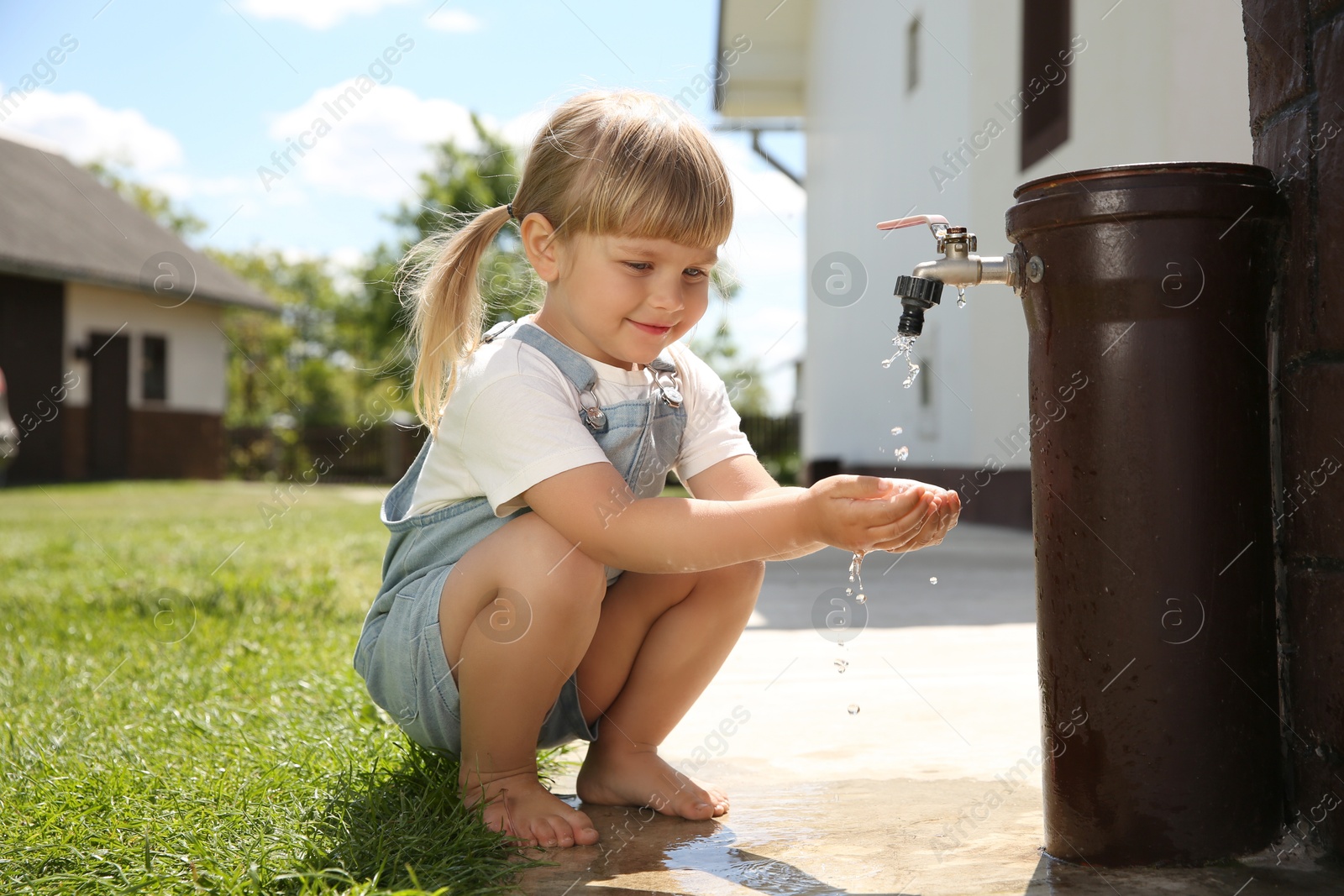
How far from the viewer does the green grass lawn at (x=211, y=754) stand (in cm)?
157

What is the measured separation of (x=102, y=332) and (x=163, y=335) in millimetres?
1544

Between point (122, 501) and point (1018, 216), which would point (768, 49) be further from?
point (1018, 216)

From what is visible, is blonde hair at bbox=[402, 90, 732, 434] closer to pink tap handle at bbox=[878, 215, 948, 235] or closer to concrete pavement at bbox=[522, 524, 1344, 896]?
pink tap handle at bbox=[878, 215, 948, 235]

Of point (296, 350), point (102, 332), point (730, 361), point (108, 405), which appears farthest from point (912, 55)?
point (296, 350)

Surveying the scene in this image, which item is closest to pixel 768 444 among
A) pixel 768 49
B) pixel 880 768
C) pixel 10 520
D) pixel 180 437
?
pixel 768 49

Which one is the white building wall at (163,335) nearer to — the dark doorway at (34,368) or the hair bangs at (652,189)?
the dark doorway at (34,368)

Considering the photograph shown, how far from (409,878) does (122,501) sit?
13.4 meters

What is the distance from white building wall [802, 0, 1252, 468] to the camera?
4801 millimetres

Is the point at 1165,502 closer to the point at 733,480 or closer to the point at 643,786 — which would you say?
the point at 733,480

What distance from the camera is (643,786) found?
1.95 meters

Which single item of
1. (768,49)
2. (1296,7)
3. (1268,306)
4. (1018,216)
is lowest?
(1268,306)

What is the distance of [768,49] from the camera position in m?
14.9

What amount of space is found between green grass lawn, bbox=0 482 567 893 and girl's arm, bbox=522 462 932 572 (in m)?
0.47

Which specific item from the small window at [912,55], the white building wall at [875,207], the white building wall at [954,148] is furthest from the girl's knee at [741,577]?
the small window at [912,55]
